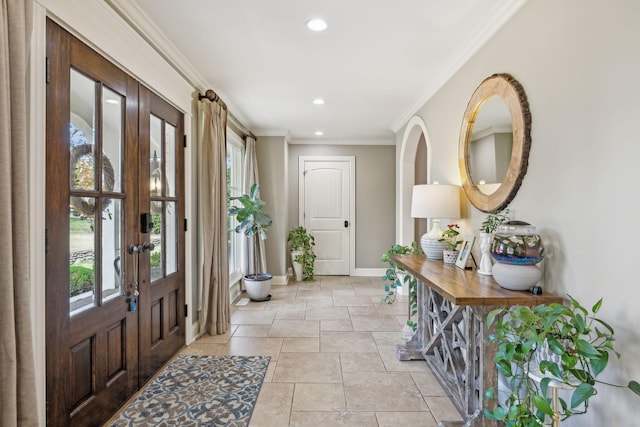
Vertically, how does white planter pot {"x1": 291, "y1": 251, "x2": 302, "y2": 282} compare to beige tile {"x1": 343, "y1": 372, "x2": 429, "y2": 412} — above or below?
above

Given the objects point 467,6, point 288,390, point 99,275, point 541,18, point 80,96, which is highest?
point 467,6

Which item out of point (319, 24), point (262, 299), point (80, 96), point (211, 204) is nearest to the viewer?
point (80, 96)

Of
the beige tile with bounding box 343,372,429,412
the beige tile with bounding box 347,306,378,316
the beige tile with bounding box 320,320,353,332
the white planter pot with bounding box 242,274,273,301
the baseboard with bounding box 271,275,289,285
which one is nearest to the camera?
the beige tile with bounding box 343,372,429,412

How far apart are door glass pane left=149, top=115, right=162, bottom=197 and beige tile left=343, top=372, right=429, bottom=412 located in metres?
1.99

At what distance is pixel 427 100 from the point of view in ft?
11.5

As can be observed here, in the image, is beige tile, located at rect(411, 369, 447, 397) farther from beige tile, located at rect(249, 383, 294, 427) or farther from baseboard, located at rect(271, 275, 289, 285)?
baseboard, located at rect(271, 275, 289, 285)

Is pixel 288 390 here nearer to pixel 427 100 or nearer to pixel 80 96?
pixel 80 96

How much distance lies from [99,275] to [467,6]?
8.79 feet

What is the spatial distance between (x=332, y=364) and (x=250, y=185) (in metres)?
3.01

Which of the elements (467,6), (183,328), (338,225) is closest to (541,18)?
(467,6)

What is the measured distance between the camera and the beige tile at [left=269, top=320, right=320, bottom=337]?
3209 mm

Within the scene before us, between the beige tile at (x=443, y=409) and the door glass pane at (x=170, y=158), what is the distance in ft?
7.98

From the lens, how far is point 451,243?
2643mm

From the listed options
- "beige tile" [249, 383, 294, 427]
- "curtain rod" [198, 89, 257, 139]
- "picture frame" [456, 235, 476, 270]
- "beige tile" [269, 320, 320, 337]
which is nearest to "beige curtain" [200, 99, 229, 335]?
"curtain rod" [198, 89, 257, 139]
